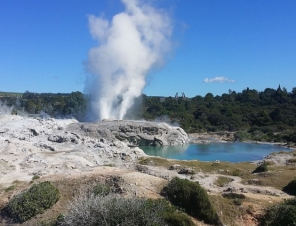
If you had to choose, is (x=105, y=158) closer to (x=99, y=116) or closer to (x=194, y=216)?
(x=194, y=216)

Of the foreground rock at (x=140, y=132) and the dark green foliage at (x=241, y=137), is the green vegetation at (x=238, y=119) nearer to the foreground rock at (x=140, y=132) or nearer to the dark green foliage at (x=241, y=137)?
the dark green foliage at (x=241, y=137)

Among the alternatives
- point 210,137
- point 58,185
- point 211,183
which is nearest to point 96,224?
point 58,185

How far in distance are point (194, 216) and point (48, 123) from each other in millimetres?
56400

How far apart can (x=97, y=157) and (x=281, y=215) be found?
3009 cm

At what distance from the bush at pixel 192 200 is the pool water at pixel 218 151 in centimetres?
3943

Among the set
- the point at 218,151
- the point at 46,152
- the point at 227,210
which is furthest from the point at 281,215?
the point at 218,151

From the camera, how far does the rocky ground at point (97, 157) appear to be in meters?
18.8

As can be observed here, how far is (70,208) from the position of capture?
13.4m

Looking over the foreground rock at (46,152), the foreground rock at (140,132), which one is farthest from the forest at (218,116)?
the foreground rock at (46,152)

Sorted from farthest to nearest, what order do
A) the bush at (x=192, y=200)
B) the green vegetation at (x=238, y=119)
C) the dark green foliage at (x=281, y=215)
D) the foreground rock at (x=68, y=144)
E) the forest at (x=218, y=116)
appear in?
the forest at (x=218, y=116), the green vegetation at (x=238, y=119), the foreground rock at (x=68, y=144), the bush at (x=192, y=200), the dark green foliage at (x=281, y=215)

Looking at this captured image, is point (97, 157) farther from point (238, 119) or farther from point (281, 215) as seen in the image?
point (238, 119)

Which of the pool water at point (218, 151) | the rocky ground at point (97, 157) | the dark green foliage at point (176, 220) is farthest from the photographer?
the pool water at point (218, 151)

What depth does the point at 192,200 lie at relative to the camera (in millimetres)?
15523

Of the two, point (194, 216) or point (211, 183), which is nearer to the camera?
point (194, 216)
